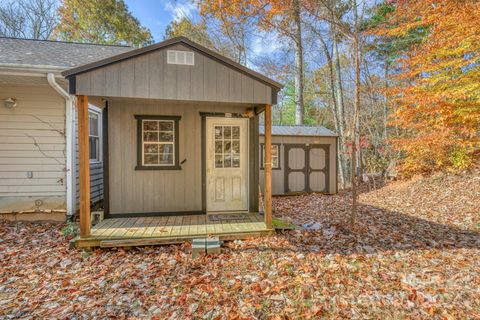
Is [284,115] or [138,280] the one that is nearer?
[138,280]

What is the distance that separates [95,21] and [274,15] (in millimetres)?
11068

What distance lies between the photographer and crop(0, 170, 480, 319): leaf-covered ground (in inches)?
106

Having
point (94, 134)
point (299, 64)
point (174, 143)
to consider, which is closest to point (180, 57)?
point (174, 143)

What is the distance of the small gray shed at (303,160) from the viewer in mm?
9344

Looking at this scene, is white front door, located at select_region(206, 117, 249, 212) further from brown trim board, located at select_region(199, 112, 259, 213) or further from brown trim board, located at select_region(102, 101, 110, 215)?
brown trim board, located at select_region(102, 101, 110, 215)

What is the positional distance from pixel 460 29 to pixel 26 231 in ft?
39.0

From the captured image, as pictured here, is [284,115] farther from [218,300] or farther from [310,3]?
[218,300]

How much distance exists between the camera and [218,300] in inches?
112

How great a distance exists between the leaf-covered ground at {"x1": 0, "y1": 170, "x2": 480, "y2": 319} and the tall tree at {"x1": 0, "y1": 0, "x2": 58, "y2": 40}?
15.8 meters

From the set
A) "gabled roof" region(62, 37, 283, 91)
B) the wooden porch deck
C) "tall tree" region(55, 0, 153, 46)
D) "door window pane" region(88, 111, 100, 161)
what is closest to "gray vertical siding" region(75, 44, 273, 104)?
"gabled roof" region(62, 37, 283, 91)

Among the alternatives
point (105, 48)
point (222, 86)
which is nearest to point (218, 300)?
point (222, 86)

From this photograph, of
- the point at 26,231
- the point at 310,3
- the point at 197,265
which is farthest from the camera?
the point at 310,3

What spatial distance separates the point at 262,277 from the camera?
331cm

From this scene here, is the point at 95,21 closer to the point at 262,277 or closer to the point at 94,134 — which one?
the point at 94,134
